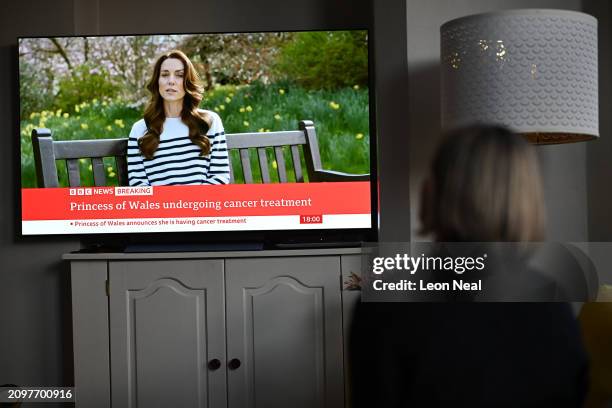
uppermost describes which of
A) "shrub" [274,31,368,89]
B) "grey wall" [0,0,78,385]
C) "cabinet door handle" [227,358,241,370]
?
"shrub" [274,31,368,89]

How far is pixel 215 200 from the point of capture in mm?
2764

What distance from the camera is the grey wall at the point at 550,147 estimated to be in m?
2.65

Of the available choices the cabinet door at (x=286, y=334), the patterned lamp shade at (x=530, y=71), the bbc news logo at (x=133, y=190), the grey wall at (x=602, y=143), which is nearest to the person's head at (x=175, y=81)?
the bbc news logo at (x=133, y=190)

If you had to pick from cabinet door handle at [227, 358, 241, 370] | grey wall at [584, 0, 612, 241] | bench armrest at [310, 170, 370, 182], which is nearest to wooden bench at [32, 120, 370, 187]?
bench armrest at [310, 170, 370, 182]

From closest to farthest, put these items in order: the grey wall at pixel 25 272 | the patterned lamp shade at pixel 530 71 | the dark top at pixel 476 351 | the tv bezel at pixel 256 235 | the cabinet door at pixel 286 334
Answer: the dark top at pixel 476 351
the patterned lamp shade at pixel 530 71
the cabinet door at pixel 286 334
the tv bezel at pixel 256 235
the grey wall at pixel 25 272

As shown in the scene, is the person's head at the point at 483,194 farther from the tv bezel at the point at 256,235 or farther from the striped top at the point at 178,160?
the striped top at the point at 178,160

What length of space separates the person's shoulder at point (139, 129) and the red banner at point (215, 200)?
Result: 0.21m

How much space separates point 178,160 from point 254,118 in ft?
1.12

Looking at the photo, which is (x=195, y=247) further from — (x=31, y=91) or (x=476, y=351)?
(x=476, y=351)

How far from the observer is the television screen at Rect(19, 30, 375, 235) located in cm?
277

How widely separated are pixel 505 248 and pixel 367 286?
1.69 m

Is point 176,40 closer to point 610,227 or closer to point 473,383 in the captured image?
point 610,227

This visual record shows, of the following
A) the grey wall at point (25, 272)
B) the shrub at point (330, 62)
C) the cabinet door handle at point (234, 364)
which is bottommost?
the cabinet door handle at point (234, 364)

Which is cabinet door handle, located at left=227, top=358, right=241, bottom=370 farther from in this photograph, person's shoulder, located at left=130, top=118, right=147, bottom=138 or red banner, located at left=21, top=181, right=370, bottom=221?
person's shoulder, located at left=130, top=118, right=147, bottom=138
